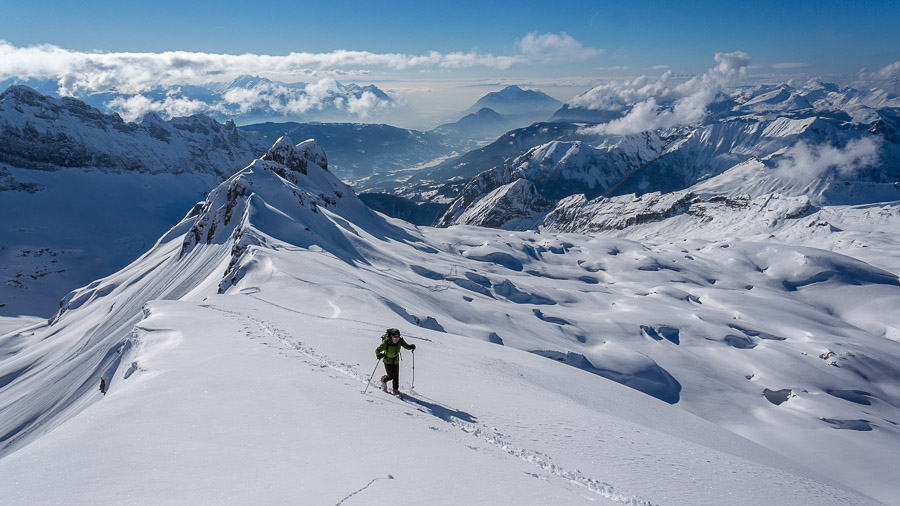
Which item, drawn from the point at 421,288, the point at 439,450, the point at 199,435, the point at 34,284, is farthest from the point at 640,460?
the point at 34,284

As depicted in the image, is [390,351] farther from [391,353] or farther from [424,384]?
[424,384]

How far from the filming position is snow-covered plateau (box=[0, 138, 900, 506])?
26.1 ft

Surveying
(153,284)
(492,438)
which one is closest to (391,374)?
(492,438)

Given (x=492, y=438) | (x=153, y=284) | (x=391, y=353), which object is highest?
(x=391, y=353)

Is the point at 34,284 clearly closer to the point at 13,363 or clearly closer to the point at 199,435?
the point at 13,363

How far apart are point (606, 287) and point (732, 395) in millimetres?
44907

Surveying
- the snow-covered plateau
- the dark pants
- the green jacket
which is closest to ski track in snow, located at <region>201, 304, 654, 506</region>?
the snow-covered plateau

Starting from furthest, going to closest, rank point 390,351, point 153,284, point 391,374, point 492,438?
point 153,284, point 391,374, point 390,351, point 492,438

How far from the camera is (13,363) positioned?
5509cm

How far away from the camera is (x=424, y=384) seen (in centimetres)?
1544

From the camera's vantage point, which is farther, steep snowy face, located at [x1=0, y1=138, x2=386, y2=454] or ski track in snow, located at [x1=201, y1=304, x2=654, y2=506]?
steep snowy face, located at [x1=0, y1=138, x2=386, y2=454]

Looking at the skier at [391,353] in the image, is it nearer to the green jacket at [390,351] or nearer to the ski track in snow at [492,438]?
the green jacket at [390,351]

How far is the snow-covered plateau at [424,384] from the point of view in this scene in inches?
313

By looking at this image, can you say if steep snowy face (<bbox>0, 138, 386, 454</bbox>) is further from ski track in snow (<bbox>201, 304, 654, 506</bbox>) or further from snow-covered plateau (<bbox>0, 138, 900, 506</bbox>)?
ski track in snow (<bbox>201, 304, 654, 506</bbox>)
